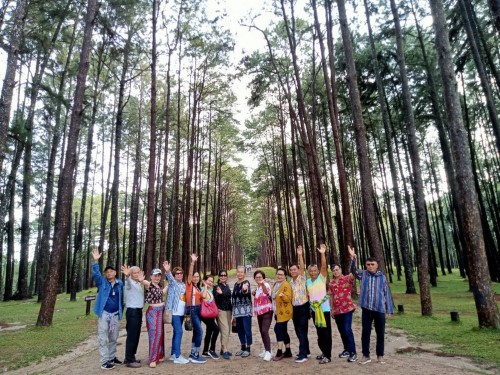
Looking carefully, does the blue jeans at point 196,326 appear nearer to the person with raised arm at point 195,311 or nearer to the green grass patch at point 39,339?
the person with raised arm at point 195,311

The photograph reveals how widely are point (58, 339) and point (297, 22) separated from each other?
17351 millimetres

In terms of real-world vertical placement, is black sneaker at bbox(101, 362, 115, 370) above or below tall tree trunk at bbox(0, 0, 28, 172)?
below

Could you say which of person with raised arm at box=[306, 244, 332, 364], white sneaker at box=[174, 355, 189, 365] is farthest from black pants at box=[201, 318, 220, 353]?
person with raised arm at box=[306, 244, 332, 364]

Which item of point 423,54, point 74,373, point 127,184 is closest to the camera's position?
point 74,373

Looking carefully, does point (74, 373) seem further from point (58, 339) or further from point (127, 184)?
point (127, 184)

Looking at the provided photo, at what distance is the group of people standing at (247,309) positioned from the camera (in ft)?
19.5

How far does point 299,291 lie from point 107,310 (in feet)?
11.7

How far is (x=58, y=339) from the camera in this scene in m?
8.49

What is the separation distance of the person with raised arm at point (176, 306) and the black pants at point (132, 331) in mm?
591

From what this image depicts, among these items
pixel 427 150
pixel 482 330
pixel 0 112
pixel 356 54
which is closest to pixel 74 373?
pixel 0 112

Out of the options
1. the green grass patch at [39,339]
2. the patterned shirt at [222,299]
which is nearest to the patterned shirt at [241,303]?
the patterned shirt at [222,299]

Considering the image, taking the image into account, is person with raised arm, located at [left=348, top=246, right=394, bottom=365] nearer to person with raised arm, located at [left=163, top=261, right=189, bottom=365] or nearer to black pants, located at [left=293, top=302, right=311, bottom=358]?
black pants, located at [left=293, top=302, right=311, bottom=358]

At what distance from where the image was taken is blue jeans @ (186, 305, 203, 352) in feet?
21.0

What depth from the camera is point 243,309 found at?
6578mm
